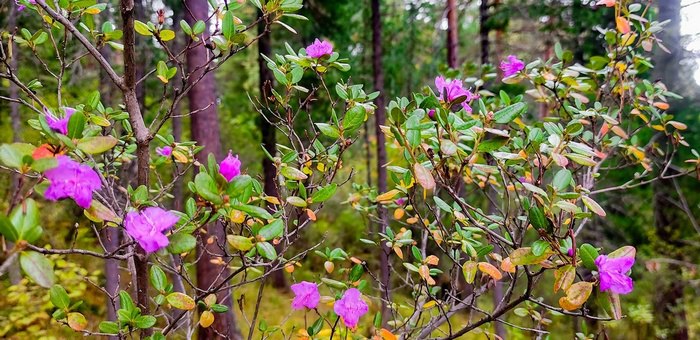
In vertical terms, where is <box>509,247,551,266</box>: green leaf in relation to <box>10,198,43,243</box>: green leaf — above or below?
below

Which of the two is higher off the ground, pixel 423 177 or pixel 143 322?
pixel 423 177

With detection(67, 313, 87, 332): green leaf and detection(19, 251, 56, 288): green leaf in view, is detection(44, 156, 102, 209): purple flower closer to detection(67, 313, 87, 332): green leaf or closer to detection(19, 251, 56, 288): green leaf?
detection(19, 251, 56, 288): green leaf

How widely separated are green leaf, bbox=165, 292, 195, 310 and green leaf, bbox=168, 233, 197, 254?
24 cm

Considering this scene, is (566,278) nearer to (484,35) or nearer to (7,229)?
(7,229)

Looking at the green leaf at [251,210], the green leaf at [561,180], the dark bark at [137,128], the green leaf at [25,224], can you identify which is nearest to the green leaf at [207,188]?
the green leaf at [251,210]

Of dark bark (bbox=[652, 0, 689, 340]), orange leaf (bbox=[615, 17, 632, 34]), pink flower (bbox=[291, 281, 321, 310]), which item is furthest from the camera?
dark bark (bbox=[652, 0, 689, 340])

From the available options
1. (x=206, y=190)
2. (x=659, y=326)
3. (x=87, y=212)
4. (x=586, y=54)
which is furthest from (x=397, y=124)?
(x=659, y=326)

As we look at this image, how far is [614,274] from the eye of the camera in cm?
107

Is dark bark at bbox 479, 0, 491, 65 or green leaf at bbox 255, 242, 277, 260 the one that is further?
dark bark at bbox 479, 0, 491, 65

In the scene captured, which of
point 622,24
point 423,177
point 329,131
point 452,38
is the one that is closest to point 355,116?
point 329,131

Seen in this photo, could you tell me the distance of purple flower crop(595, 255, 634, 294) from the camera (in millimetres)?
1062

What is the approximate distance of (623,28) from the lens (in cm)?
194

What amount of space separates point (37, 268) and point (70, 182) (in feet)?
0.50

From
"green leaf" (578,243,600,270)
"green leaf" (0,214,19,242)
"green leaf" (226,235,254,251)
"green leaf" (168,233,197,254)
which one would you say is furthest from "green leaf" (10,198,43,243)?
"green leaf" (578,243,600,270)
